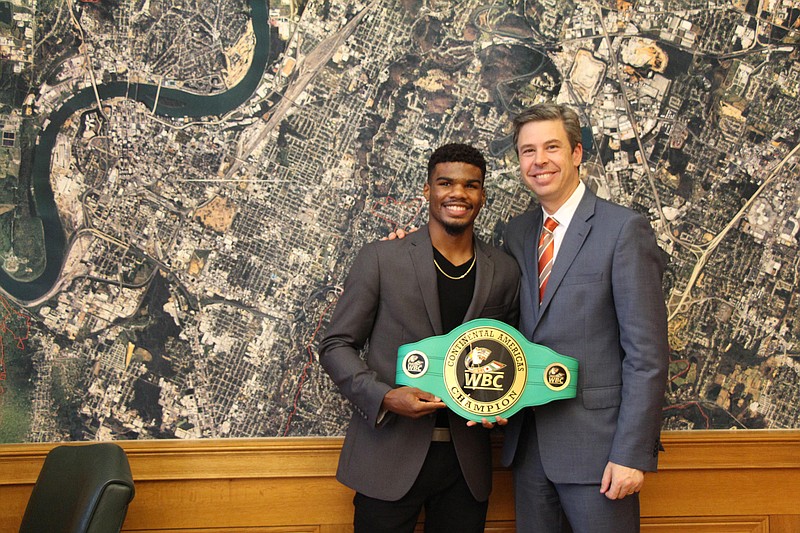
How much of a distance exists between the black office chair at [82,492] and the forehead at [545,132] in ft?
4.87

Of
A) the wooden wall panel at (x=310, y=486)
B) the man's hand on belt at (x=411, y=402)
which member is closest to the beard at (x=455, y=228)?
the man's hand on belt at (x=411, y=402)

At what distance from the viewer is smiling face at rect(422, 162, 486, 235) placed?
203 cm

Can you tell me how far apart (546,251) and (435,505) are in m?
0.88

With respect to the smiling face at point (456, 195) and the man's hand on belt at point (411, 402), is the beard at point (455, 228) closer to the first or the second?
the smiling face at point (456, 195)

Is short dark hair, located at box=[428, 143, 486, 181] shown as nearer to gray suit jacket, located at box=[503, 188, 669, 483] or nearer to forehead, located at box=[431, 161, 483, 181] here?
forehead, located at box=[431, 161, 483, 181]

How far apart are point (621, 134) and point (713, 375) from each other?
988 millimetres

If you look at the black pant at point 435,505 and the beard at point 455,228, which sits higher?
the beard at point 455,228

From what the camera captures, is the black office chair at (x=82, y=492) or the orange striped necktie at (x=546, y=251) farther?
the orange striped necktie at (x=546, y=251)

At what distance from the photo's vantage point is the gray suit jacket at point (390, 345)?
6.58 ft

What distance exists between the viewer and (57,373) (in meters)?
2.33

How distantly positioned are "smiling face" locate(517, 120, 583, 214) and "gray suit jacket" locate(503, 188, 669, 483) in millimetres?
90

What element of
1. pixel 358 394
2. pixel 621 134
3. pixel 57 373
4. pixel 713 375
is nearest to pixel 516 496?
pixel 358 394

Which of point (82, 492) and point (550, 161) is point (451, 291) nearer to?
point (550, 161)

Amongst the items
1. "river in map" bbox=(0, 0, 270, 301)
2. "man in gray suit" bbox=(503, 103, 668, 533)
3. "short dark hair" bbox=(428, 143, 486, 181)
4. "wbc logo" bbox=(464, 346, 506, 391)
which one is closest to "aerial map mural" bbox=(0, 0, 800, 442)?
"river in map" bbox=(0, 0, 270, 301)
